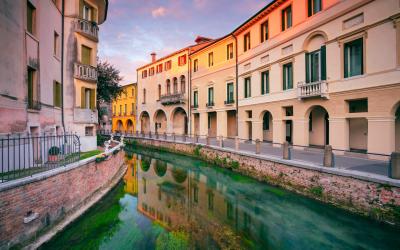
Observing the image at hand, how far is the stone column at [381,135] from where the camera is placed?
1012 centimetres

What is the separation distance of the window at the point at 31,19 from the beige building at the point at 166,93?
21.3 meters

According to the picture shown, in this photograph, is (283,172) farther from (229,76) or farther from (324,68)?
(229,76)

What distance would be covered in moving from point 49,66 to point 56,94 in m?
1.87

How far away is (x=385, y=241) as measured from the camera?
648cm

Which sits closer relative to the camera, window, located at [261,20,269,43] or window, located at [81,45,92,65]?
window, located at [81,45,92,65]

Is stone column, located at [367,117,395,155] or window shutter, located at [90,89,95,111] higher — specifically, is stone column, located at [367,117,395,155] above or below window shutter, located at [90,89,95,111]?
below

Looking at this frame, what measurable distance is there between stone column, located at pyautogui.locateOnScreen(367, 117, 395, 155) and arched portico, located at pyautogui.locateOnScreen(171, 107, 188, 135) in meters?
24.8

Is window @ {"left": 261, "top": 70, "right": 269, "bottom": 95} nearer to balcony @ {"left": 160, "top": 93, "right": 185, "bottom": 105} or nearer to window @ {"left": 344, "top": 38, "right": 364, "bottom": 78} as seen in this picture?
window @ {"left": 344, "top": 38, "right": 364, "bottom": 78}

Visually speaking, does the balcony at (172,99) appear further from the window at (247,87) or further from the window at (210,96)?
the window at (247,87)

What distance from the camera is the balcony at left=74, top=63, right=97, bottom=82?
1441 cm

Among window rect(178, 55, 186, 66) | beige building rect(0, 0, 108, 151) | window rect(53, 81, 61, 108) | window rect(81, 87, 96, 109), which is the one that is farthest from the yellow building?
window rect(53, 81, 61, 108)

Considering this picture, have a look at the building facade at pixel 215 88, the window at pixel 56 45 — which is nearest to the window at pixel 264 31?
the building facade at pixel 215 88

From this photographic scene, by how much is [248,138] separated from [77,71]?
15241 mm

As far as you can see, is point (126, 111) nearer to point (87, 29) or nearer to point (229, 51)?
point (229, 51)
